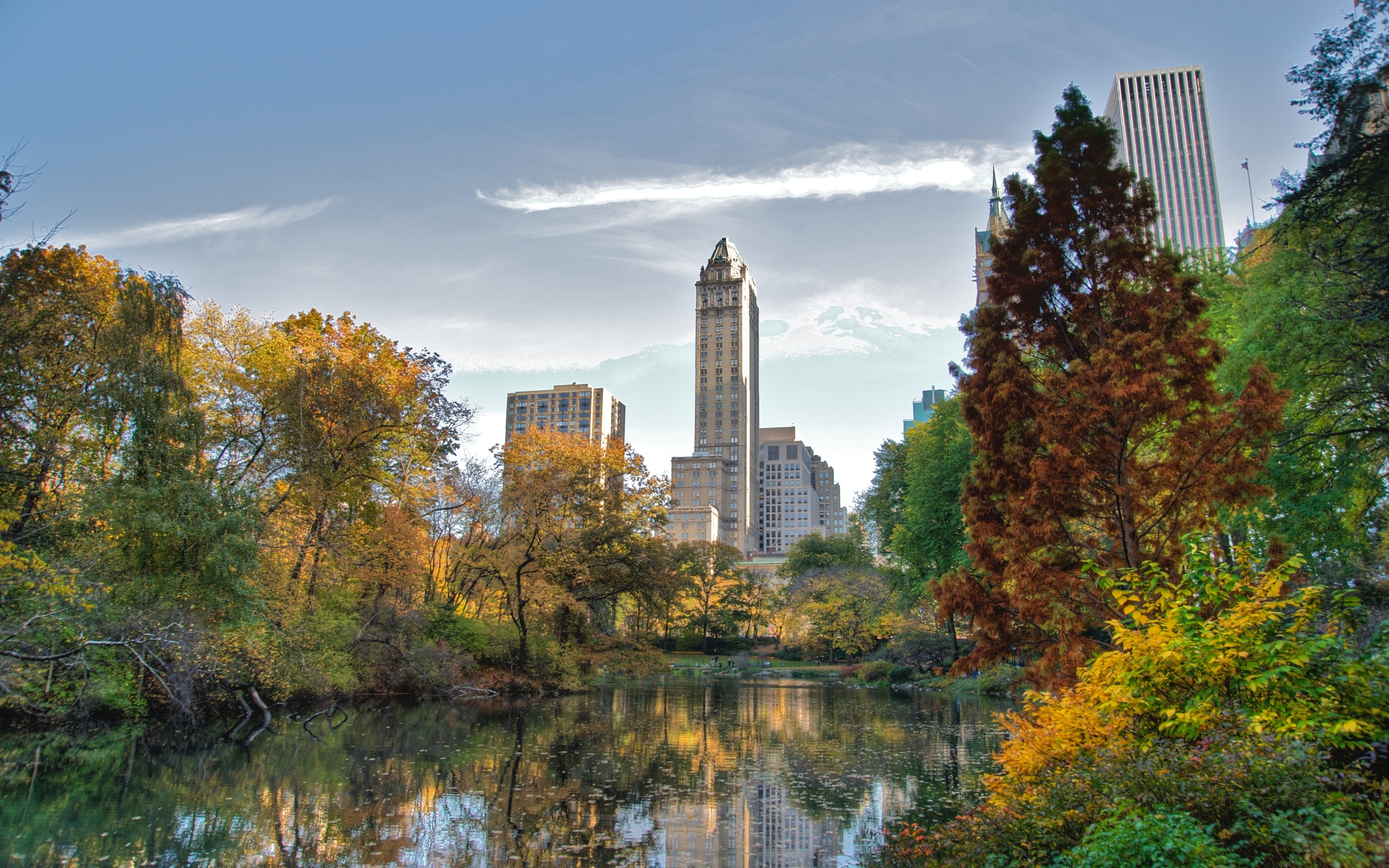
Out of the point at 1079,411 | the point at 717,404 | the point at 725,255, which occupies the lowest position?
the point at 1079,411

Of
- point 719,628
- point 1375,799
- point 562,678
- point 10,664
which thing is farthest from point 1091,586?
point 719,628

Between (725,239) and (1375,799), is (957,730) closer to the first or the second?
(1375,799)

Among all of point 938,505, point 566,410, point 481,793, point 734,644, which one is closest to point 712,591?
point 734,644

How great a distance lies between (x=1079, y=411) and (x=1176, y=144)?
456 ft

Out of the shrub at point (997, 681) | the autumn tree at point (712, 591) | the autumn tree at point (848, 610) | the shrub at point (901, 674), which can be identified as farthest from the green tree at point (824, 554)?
the shrub at point (997, 681)

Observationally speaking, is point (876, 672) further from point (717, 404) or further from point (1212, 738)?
point (717, 404)

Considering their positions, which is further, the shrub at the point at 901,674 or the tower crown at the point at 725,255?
the tower crown at the point at 725,255

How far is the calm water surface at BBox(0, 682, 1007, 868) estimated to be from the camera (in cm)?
984

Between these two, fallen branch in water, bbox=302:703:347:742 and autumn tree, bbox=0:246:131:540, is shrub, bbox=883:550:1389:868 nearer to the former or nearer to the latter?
fallen branch in water, bbox=302:703:347:742

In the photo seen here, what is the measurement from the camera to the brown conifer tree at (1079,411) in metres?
10.9

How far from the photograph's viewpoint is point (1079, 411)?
11484 mm

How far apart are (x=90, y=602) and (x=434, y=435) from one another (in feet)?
60.0

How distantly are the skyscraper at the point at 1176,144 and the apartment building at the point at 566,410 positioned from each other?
10662 centimetres

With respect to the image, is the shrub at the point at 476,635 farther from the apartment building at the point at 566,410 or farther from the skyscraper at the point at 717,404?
the apartment building at the point at 566,410
